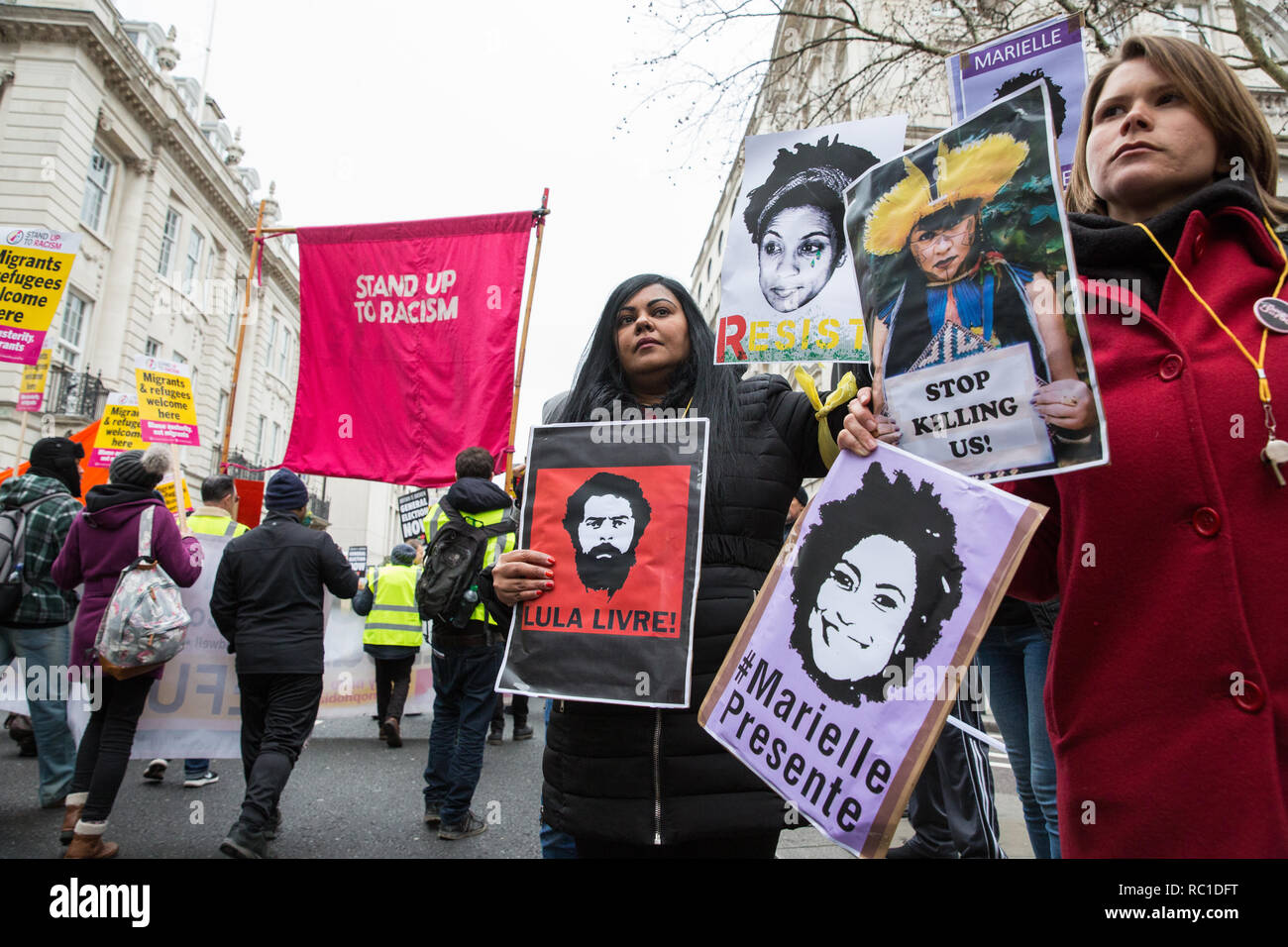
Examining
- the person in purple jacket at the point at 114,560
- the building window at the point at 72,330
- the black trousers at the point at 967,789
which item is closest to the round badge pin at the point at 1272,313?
the black trousers at the point at 967,789

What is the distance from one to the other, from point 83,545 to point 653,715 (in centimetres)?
Result: 414

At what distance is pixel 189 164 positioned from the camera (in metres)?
26.9

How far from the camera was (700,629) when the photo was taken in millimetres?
1779

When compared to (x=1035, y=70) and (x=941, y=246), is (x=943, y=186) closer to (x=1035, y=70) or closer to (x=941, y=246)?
(x=941, y=246)

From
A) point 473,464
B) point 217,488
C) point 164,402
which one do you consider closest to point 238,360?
Result: point 217,488

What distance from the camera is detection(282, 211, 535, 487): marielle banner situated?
579 centimetres

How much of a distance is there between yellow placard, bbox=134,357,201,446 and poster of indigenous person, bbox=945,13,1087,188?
7.45m

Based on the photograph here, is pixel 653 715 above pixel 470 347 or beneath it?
beneath

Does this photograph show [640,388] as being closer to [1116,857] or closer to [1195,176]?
[1195,176]

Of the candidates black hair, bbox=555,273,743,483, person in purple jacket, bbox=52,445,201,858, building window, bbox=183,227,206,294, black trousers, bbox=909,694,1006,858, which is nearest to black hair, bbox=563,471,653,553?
black hair, bbox=555,273,743,483

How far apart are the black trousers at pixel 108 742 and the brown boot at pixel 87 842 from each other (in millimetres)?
53

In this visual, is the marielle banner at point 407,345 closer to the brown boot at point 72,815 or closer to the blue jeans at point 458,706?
the blue jeans at point 458,706

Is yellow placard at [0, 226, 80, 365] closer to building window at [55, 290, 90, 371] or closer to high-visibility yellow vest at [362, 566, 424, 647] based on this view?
high-visibility yellow vest at [362, 566, 424, 647]

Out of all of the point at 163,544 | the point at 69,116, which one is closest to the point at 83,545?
the point at 163,544
